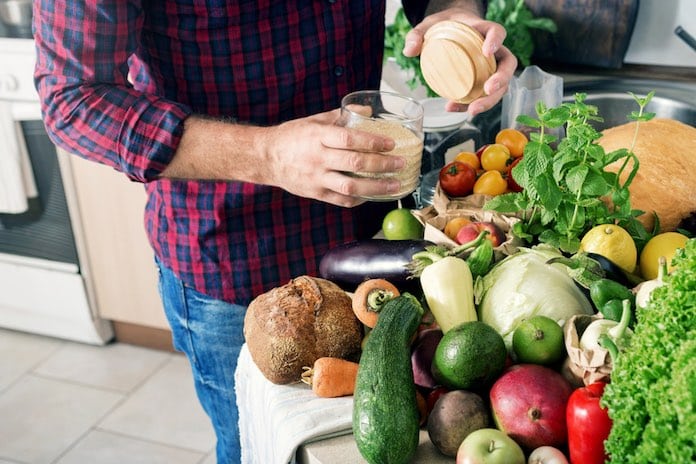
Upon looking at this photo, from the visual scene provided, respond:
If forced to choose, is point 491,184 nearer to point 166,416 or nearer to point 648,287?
point 648,287

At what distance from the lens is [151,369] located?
8.32 feet

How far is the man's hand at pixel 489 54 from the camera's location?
107cm

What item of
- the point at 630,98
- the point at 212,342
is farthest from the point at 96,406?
the point at 630,98

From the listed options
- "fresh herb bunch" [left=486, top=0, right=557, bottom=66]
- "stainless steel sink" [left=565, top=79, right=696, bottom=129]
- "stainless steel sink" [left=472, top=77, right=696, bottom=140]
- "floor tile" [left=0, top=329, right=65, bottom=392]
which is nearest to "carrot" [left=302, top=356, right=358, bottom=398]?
"stainless steel sink" [left=472, top=77, right=696, bottom=140]

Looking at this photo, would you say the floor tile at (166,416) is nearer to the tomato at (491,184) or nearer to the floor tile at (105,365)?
the floor tile at (105,365)

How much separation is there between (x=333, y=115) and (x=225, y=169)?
18 cm

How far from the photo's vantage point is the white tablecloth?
2.82 ft

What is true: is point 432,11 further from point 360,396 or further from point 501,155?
point 360,396

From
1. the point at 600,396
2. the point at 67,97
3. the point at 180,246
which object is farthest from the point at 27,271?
the point at 600,396

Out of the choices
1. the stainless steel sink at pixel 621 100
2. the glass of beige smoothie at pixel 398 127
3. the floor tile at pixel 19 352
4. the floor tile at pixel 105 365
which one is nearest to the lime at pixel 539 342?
the glass of beige smoothie at pixel 398 127

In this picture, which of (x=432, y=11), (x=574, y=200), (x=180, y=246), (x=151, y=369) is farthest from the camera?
(x=151, y=369)

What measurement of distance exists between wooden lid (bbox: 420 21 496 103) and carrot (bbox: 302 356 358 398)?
436 millimetres

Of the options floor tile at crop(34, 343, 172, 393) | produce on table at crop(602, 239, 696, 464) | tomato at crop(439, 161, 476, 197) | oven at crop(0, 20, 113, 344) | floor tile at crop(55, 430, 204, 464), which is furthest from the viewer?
floor tile at crop(34, 343, 172, 393)

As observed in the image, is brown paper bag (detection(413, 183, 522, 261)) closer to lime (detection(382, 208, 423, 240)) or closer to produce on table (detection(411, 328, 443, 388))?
lime (detection(382, 208, 423, 240))
